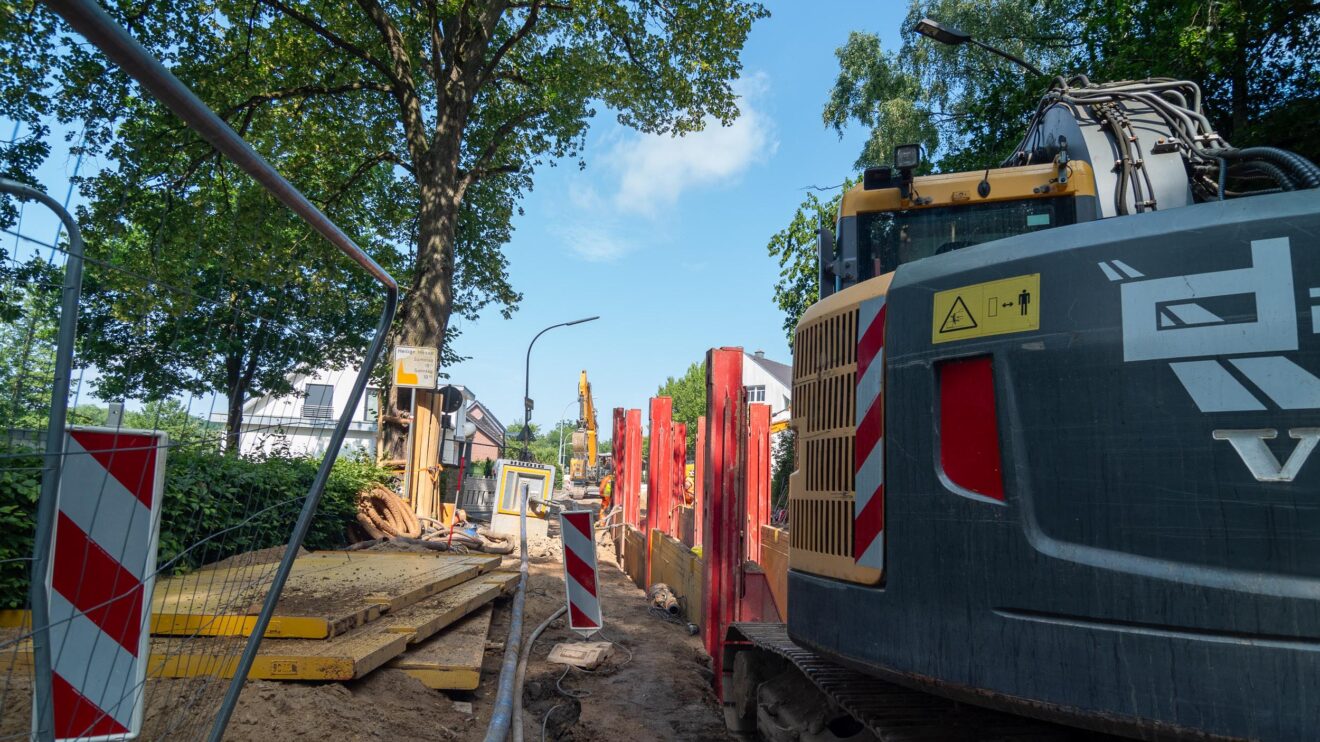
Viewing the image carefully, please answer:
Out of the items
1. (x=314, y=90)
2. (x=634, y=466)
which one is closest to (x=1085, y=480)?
(x=634, y=466)

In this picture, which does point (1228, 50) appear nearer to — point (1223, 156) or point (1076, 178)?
point (1076, 178)

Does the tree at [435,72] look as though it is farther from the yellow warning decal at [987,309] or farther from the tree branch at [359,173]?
the yellow warning decal at [987,309]

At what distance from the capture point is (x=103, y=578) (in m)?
2.61

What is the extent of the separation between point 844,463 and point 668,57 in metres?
14.8

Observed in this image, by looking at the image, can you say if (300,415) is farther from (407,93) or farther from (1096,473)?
(407,93)

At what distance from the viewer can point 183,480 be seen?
3.00 meters

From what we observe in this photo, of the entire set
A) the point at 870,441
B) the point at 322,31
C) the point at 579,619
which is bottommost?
Answer: the point at 579,619

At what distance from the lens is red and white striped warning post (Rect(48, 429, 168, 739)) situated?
2482 mm

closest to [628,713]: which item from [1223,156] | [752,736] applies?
[752,736]

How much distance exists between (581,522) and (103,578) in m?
5.18

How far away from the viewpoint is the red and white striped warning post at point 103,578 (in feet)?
8.14

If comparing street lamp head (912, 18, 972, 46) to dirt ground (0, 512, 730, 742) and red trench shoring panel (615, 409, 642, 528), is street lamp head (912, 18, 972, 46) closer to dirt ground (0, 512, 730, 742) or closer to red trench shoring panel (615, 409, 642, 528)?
dirt ground (0, 512, 730, 742)

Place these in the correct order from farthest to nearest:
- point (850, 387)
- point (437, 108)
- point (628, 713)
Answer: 1. point (437, 108)
2. point (628, 713)
3. point (850, 387)

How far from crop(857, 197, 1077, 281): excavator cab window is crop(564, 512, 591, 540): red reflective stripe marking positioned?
4.18 meters
